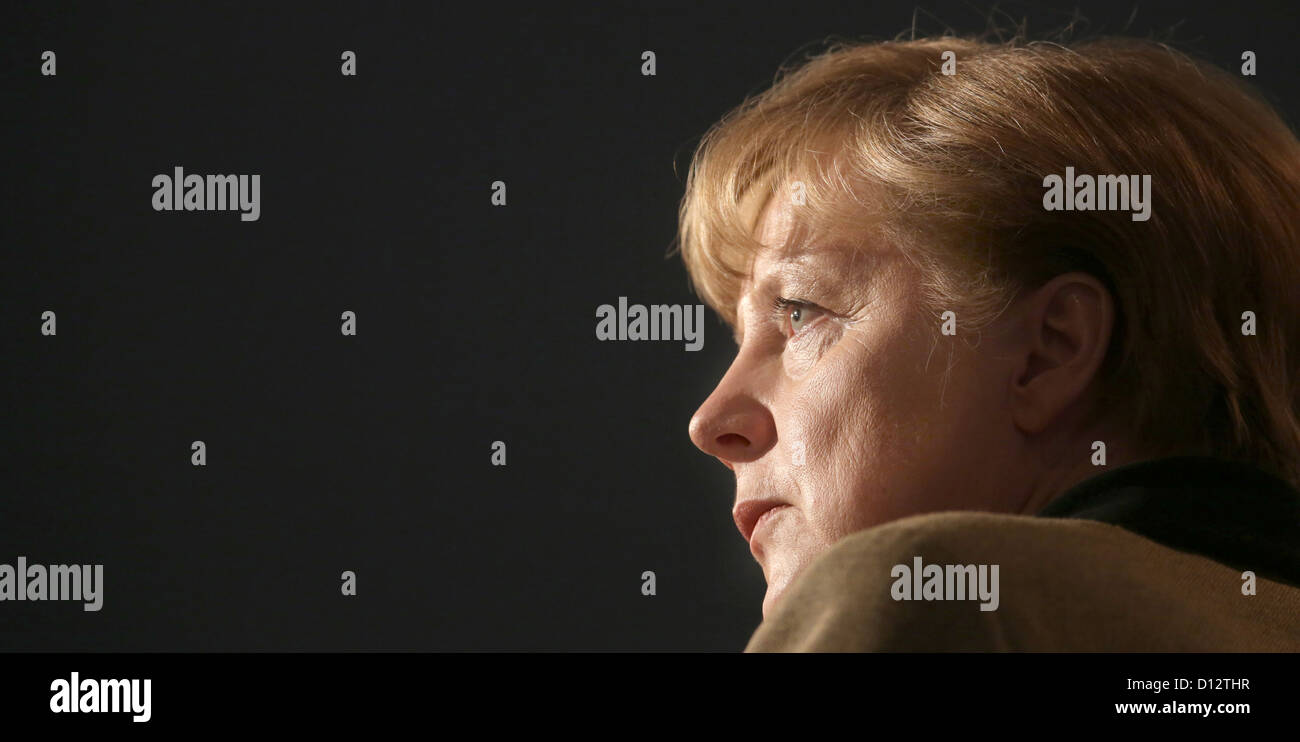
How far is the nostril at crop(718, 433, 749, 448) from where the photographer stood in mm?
1074

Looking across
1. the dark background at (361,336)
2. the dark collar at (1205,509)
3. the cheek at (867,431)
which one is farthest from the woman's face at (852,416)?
the dark background at (361,336)

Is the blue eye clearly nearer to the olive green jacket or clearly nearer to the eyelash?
the eyelash

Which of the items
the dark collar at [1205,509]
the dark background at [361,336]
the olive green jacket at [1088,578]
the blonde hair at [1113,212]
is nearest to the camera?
the olive green jacket at [1088,578]

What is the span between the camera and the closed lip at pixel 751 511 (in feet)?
3.43

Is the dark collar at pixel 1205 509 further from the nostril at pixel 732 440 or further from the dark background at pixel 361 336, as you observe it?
the dark background at pixel 361 336

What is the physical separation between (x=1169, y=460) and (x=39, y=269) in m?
1.76

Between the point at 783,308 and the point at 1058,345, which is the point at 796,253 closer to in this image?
the point at 783,308

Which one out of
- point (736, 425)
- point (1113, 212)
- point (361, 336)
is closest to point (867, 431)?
point (736, 425)

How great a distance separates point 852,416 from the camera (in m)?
1.00

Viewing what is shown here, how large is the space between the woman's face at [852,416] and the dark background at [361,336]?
870 millimetres

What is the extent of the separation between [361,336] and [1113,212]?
4.18ft
